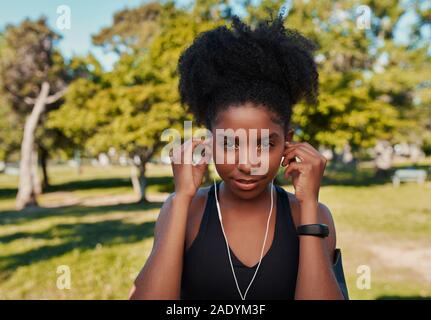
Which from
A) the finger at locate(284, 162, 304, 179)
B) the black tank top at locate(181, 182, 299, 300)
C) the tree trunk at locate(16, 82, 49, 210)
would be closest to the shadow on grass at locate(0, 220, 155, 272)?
the black tank top at locate(181, 182, 299, 300)

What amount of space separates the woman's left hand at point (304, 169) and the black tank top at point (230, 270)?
180 mm

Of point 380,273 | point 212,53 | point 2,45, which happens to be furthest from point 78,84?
point 212,53

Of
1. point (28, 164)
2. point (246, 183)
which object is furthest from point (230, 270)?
point (28, 164)

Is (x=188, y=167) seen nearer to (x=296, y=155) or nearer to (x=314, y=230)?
(x=296, y=155)

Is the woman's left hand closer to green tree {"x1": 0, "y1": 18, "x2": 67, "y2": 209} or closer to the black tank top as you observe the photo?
the black tank top

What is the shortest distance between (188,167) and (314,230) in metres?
0.63

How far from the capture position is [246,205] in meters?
2.04

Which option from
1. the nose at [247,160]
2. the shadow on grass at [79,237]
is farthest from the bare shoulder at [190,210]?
the shadow on grass at [79,237]

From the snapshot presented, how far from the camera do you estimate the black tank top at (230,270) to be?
1836 mm

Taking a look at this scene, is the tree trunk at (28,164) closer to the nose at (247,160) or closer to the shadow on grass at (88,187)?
the shadow on grass at (88,187)

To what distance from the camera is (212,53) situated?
1991 mm

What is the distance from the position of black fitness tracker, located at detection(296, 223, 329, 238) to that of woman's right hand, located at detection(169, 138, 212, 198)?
0.50 meters

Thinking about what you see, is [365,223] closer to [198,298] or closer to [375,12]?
[198,298]

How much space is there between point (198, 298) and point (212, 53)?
1134mm
